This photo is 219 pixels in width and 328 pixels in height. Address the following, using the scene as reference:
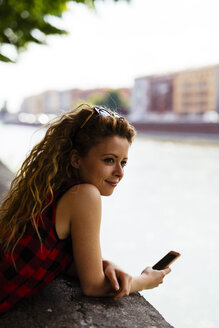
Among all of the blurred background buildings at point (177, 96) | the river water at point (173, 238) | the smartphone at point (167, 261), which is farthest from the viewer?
the blurred background buildings at point (177, 96)

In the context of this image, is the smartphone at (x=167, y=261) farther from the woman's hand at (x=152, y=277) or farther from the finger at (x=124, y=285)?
the finger at (x=124, y=285)

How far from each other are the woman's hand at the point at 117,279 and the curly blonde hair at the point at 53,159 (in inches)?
12.3

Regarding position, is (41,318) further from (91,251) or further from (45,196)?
(45,196)

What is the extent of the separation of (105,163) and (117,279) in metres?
0.43

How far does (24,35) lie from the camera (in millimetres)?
5766

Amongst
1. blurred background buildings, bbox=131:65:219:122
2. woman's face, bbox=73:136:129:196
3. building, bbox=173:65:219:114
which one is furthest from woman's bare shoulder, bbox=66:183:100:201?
building, bbox=173:65:219:114

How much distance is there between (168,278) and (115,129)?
221cm

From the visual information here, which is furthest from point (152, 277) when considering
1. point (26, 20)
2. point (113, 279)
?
point (26, 20)

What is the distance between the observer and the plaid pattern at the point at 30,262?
4.16 ft

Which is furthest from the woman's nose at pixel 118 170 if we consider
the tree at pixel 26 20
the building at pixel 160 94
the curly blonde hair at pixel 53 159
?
the building at pixel 160 94

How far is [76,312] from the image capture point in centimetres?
130

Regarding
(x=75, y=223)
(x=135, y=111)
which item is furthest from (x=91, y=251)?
(x=135, y=111)

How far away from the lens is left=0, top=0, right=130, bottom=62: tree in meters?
4.80

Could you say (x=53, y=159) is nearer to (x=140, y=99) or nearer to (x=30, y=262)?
(x=30, y=262)
